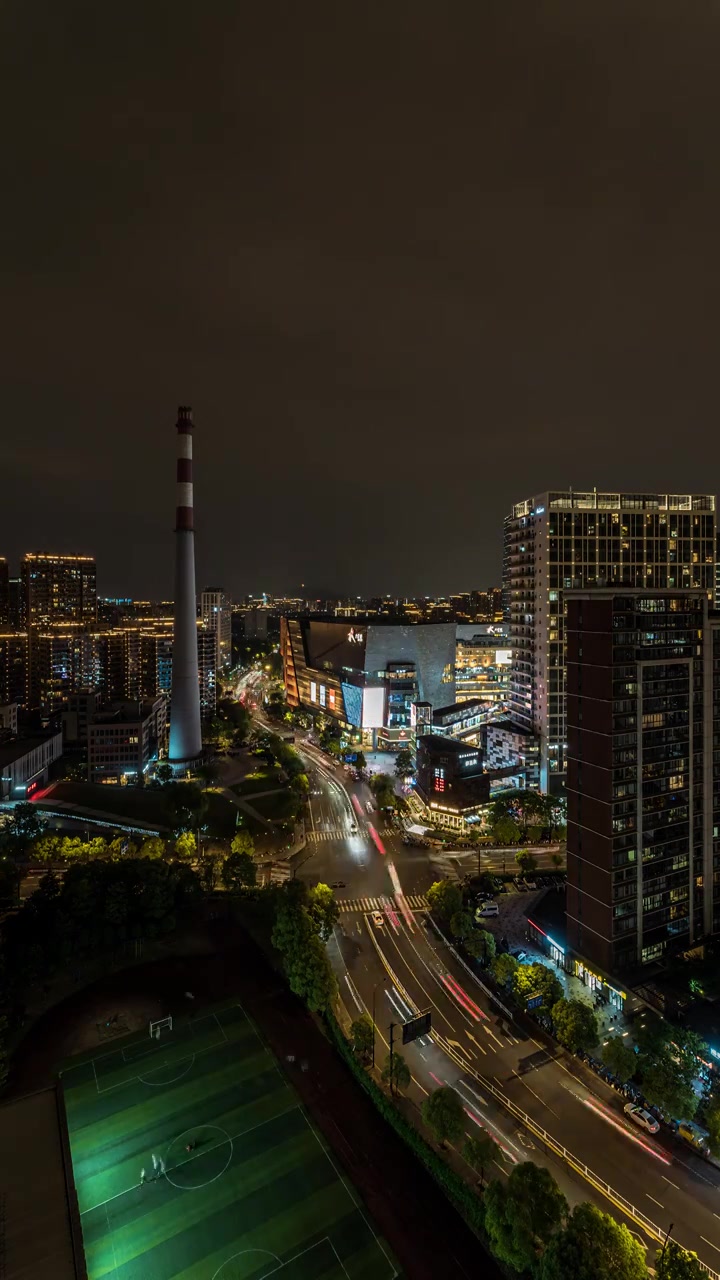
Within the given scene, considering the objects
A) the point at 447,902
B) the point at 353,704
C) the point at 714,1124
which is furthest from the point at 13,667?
the point at 714,1124

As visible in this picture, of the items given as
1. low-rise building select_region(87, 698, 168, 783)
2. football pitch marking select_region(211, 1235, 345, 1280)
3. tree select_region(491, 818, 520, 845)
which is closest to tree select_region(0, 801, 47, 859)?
low-rise building select_region(87, 698, 168, 783)

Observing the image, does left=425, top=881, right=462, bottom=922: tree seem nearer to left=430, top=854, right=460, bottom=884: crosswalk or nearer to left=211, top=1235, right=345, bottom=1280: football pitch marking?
left=430, top=854, right=460, bottom=884: crosswalk

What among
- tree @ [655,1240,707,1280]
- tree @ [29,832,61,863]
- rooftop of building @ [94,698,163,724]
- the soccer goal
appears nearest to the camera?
tree @ [655,1240,707,1280]

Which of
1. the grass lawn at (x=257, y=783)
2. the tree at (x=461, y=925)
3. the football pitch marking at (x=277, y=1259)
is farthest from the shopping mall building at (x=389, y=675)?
the football pitch marking at (x=277, y=1259)

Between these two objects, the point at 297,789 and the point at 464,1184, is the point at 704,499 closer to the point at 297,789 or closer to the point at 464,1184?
the point at 297,789

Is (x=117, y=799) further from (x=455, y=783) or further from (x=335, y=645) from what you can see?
(x=335, y=645)

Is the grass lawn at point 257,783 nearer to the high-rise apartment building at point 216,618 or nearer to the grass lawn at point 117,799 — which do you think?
the grass lawn at point 117,799

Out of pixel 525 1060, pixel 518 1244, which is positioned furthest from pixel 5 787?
pixel 518 1244

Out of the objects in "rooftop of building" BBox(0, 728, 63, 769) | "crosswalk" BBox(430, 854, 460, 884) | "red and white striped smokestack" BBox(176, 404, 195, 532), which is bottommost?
"crosswalk" BBox(430, 854, 460, 884)
